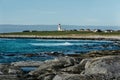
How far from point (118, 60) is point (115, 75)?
310 centimetres

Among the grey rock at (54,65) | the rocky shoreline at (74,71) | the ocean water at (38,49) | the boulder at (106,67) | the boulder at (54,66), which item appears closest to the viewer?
the rocky shoreline at (74,71)

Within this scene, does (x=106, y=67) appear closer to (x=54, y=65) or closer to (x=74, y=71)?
(x=74, y=71)

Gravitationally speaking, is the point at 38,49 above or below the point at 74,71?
below

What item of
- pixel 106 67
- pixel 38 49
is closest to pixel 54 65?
pixel 106 67

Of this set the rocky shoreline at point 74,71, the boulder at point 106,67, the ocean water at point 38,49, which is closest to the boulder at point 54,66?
the rocky shoreline at point 74,71

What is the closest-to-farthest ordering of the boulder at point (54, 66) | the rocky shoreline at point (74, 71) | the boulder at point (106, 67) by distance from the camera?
1. the rocky shoreline at point (74, 71)
2. the boulder at point (106, 67)
3. the boulder at point (54, 66)

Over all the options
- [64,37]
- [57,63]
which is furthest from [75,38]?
[57,63]

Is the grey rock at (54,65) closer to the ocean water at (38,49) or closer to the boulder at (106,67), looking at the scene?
the boulder at (106,67)

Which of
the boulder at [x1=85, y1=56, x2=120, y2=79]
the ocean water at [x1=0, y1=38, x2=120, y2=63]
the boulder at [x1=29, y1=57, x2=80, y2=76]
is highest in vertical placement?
the boulder at [x1=85, y1=56, x2=120, y2=79]

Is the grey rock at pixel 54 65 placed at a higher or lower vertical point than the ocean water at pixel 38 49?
higher

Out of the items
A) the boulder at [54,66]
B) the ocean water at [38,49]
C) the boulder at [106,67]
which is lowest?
the ocean water at [38,49]

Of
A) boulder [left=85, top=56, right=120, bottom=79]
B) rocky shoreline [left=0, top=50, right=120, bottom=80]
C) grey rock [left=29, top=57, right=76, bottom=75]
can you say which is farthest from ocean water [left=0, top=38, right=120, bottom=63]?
boulder [left=85, top=56, right=120, bottom=79]

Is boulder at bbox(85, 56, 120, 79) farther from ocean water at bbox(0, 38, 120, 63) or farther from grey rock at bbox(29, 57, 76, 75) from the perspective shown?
ocean water at bbox(0, 38, 120, 63)

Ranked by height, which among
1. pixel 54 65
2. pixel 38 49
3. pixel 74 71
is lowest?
pixel 38 49
